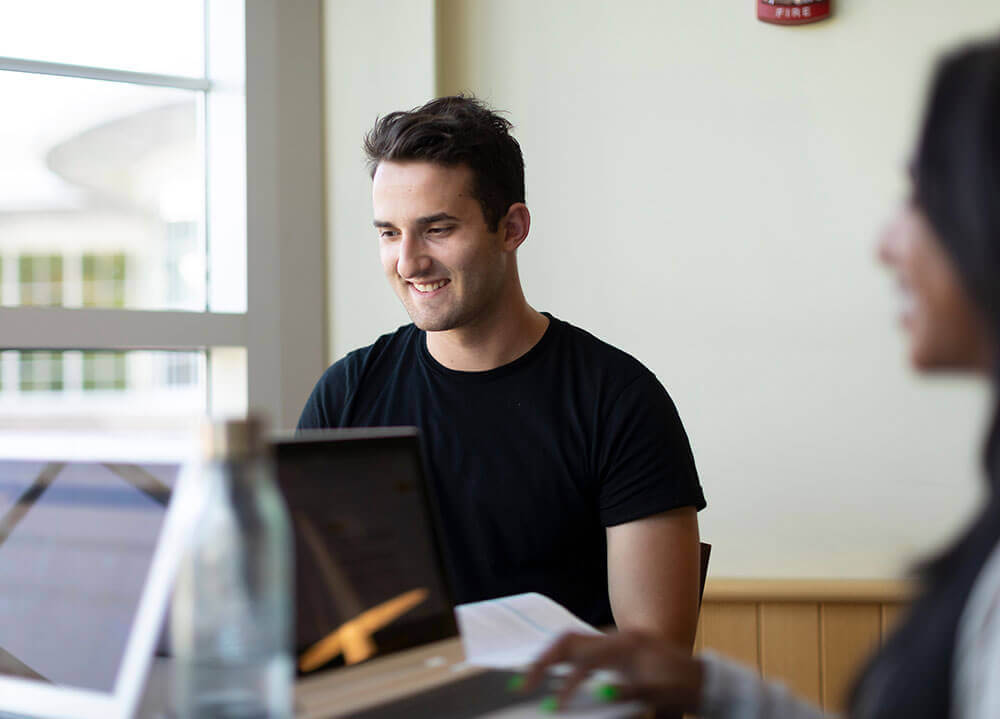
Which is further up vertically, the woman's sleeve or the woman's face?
the woman's face

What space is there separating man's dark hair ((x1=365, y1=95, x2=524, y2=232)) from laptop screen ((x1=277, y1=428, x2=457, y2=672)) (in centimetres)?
84

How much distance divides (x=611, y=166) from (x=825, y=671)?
1194 millimetres

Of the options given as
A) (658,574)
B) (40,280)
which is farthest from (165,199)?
(658,574)

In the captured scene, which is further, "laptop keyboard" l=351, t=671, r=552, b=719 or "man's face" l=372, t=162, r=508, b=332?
"man's face" l=372, t=162, r=508, b=332

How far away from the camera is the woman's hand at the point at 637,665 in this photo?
948 mm

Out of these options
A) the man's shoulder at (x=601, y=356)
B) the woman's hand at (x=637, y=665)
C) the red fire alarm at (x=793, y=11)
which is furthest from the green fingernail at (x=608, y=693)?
the red fire alarm at (x=793, y=11)

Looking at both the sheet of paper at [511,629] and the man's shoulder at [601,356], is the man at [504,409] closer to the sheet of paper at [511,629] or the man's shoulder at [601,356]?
the man's shoulder at [601,356]

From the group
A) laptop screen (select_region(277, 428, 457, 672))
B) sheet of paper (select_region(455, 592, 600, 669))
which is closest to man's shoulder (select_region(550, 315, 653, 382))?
sheet of paper (select_region(455, 592, 600, 669))

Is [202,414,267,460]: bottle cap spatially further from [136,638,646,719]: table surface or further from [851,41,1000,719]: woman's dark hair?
[851,41,1000,719]: woman's dark hair

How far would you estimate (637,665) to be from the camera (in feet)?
3.22

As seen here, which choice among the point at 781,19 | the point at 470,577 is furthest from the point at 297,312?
the point at 781,19

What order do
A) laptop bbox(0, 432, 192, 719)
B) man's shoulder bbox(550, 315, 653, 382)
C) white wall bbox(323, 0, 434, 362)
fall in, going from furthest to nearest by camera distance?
white wall bbox(323, 0, 434, 362)
man's shoulder bbox(550, 315, 653, 382)
laptop bbox(0, 432, 192, 719)

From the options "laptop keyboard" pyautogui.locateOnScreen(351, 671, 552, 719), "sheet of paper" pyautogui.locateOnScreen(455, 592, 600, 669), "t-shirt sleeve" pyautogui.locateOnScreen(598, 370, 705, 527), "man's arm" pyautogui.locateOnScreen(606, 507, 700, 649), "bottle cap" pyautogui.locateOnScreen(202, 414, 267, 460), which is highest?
"bottle cap" pyautogui.locateOnScreen(202, 414, 267, 460)

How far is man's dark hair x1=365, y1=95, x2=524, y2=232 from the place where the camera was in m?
1.81
